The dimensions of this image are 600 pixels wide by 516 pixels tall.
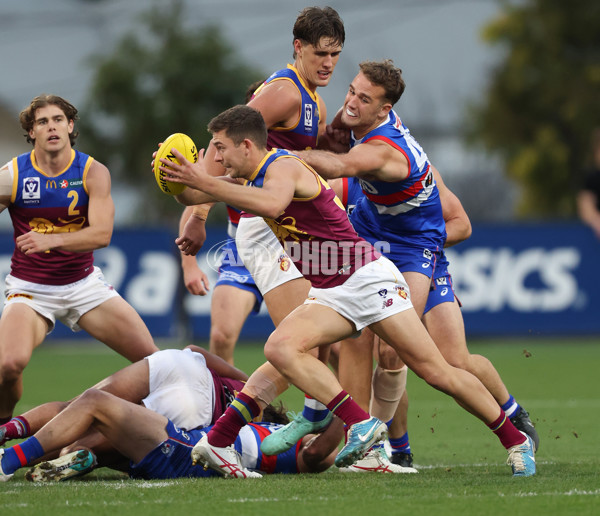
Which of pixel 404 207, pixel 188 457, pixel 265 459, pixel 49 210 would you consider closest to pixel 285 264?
pixel 404 207

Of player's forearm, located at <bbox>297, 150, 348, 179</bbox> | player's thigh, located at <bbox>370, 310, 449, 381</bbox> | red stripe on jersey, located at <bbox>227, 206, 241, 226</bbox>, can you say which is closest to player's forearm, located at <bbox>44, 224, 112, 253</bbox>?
red stripe on jersey, located at <bbox>227, 206, 241, 226</bbox>

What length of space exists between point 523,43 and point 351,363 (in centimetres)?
3179

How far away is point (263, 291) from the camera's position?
24.9ft

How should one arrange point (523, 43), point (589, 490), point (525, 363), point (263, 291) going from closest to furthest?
point (589, 490) → point (263, 291) → point (525, 363) → point (523, 43)

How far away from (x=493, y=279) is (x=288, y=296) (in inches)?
404

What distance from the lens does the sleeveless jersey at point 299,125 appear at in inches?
290

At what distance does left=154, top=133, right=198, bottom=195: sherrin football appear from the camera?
621 cm

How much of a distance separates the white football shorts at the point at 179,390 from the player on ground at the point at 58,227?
103 cm

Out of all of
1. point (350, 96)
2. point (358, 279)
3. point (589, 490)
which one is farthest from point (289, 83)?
point (589, 490)

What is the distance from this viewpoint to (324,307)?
252 inches

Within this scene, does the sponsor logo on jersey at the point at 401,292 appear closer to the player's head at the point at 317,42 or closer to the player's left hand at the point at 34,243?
the player's head at the point at 317,42

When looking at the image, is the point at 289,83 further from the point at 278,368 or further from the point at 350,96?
the point at 278,368

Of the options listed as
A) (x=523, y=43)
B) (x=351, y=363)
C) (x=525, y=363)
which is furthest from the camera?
(x=523, y=43)

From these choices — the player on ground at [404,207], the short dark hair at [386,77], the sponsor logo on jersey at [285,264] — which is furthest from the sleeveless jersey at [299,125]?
the sponsor logo on jersey at [285,264]
